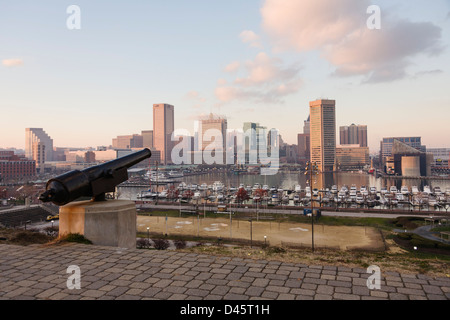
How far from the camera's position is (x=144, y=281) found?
479 cm

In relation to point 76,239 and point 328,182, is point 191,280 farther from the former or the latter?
point 328,182

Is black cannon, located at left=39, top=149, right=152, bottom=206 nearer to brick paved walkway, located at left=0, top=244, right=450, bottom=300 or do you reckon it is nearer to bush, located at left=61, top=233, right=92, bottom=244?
bush, located at left=61, top=233, right=92, bottom=244

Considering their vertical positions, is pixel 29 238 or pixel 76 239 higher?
pixel 76 239

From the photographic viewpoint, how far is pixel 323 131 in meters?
170

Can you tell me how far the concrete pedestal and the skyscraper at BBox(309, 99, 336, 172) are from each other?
549 ft

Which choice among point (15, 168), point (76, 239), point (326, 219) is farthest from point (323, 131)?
point (76, 239)

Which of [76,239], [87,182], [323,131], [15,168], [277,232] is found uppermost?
[323,131]

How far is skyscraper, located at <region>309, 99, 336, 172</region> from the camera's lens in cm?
16788

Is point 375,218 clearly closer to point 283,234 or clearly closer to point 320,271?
point 283,234

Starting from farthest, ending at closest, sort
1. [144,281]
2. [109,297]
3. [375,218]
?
[375,218]
[144,281]
[109,297]

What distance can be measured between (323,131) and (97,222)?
174 meters

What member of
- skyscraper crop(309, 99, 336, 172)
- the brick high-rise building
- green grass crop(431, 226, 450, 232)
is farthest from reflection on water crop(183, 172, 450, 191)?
the brick high-rise building
